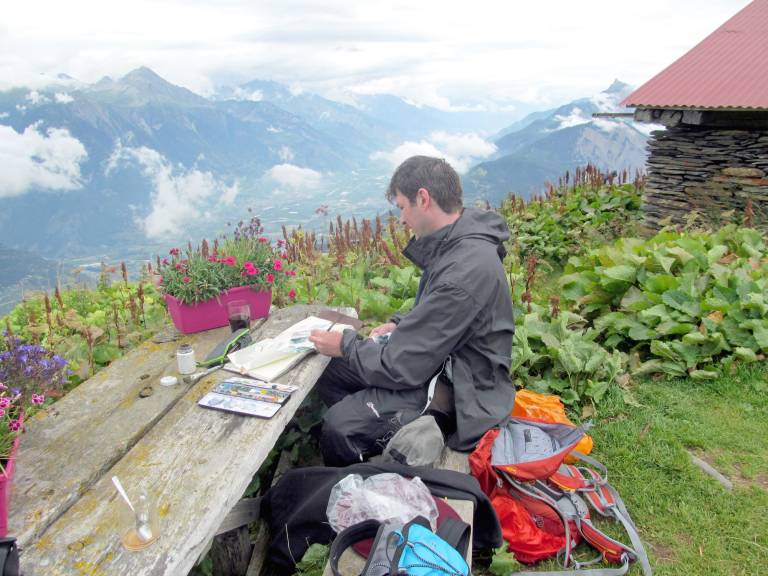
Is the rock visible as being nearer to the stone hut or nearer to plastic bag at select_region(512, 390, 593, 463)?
the stone hut

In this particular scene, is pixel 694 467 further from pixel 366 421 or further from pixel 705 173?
pixel 705 173

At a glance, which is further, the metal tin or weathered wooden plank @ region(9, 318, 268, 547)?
the metal tin

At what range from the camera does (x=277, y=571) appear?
10.1 feet

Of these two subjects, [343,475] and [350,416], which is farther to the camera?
[350,416]

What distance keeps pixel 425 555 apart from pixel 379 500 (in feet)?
1.39

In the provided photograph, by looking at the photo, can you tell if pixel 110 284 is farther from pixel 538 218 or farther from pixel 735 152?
pixel 735 152

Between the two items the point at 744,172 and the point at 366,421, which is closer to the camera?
the point at 366,421

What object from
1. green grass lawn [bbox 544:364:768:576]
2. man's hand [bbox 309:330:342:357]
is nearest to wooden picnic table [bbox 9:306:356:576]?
man's hand [bbox 309:330:342:357]

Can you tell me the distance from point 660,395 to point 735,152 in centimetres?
610

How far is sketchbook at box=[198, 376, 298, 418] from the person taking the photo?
265 centimetres

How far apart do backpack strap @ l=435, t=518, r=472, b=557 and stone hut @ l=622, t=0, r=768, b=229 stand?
7.78 meters

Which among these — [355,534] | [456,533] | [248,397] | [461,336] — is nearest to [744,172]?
[461,336]

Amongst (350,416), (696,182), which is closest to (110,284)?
(350,416)

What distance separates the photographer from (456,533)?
7.59ft
